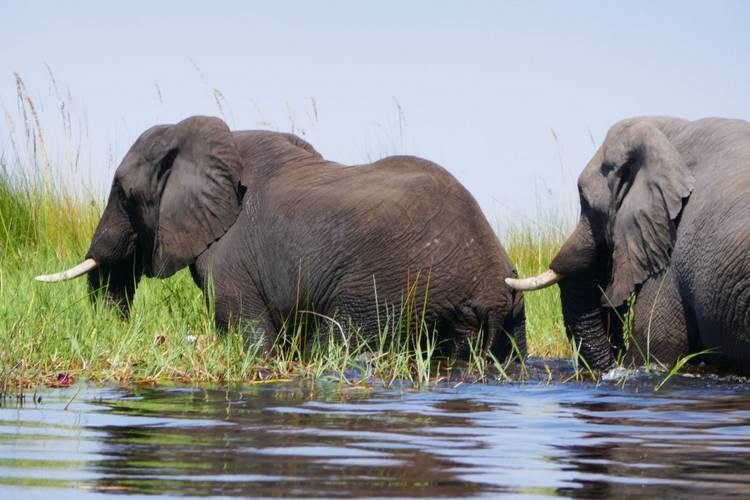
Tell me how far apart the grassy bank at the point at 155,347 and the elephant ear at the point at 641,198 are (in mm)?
997

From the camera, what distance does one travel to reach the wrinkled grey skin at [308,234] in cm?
761

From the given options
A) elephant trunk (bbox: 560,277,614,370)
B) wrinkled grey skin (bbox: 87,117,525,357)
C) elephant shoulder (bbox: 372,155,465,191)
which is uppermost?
elephant shoulder (bbox: 372,155,465,191)

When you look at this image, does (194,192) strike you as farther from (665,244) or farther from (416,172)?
(665,244)

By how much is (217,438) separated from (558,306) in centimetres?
628

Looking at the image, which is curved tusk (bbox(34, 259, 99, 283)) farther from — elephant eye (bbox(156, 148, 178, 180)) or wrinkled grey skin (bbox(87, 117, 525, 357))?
elephant eye (bbox(156, 148, 178, 180))

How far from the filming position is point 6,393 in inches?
218

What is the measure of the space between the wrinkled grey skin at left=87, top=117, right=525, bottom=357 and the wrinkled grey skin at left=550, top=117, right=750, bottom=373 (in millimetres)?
523

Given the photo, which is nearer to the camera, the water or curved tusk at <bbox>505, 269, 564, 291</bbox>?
the water

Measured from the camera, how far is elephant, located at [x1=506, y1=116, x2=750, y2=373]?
21.9 feet

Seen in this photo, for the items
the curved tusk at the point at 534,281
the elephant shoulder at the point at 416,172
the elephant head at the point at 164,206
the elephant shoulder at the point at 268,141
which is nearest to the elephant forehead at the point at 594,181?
the curved tusk at the point at 534,281

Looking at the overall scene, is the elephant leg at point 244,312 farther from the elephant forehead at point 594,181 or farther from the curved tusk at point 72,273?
the elephant forehead at point 594,181

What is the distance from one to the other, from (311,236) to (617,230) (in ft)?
5.81

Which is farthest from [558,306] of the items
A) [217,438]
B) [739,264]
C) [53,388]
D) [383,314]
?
[217,438]

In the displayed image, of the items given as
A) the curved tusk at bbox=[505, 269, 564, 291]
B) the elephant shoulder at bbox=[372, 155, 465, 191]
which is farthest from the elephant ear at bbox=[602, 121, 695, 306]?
the elephant shoulder at bbox=[372, 155, 465, 191]
